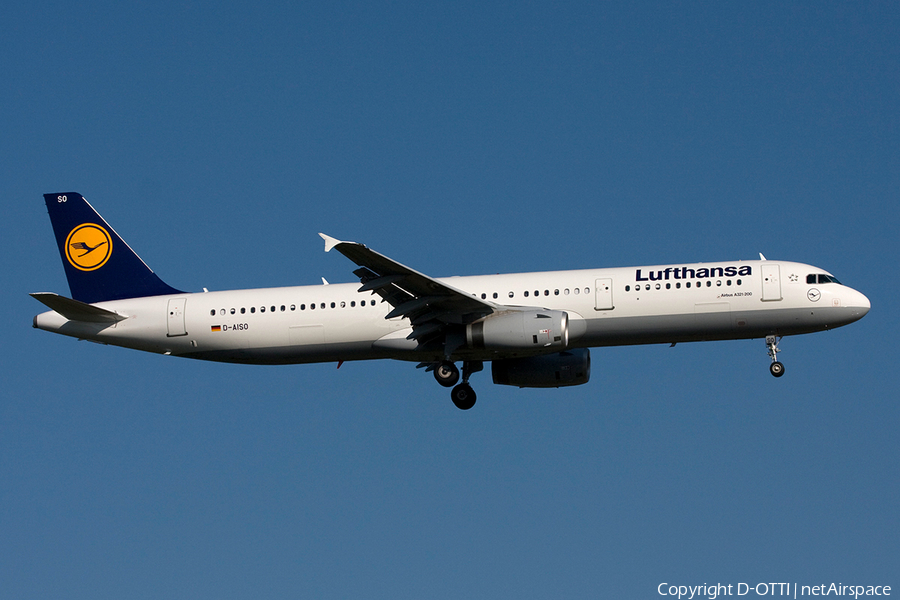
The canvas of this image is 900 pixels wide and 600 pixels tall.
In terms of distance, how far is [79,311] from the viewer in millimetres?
36000

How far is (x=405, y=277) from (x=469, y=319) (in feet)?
9.66

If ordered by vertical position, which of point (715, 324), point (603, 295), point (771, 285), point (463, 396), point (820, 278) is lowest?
point (463, 396)

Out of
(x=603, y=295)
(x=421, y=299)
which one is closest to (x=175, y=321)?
(x=421, y=299)

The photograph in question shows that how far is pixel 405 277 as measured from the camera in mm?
32062

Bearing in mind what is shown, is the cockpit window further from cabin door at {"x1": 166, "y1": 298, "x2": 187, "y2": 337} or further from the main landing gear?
cabin door at {"x1": 166, "y1": 298, "x2": 187, "y2": 337}

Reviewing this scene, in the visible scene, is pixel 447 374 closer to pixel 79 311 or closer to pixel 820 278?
pixel 820 278

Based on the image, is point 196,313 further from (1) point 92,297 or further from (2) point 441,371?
(2) point 441,371

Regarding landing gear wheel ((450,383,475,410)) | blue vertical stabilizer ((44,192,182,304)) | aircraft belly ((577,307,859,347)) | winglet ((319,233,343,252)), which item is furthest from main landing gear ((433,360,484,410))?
blue vertical stabilizer ((44,192,182,304))

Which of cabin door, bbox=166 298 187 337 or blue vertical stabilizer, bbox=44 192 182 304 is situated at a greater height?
blue vertical stabilizer, bbox=44 192 182 304

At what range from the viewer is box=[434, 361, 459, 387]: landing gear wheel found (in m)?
35.8

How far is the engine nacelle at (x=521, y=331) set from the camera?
32.5 m

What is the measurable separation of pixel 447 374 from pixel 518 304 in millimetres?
3564

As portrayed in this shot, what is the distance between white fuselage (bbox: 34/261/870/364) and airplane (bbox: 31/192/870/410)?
4cm

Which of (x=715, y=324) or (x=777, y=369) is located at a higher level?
(x=715, y=324)
